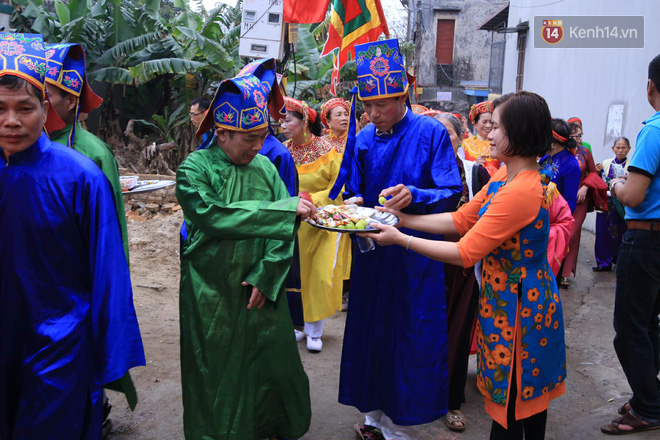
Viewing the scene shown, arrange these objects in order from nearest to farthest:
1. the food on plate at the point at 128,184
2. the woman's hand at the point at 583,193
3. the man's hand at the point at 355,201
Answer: the man's hand at the point at 355,201 → the food on plate at the point at 128,184 → the woman's hand at the point at 583,193

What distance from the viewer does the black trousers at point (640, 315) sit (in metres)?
3.52

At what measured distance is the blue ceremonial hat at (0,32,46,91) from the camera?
2.14 metres

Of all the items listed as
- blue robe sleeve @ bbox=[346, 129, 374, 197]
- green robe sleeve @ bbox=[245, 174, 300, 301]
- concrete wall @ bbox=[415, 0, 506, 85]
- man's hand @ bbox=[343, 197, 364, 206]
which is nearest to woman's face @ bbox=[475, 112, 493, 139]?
blue robe sleeve @ bbox=[346, 129, 374, 197]

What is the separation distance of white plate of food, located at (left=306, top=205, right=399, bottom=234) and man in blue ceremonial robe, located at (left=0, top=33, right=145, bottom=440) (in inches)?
41.9

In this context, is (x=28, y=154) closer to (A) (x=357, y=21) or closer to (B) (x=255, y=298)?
(B) (x=255, y=298)

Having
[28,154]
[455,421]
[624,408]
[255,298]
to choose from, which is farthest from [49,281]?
[624,408]

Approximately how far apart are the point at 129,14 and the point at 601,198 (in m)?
11.4

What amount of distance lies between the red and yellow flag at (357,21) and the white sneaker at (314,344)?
284cm

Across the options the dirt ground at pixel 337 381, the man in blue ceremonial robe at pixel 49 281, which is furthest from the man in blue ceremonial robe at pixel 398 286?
the man in blue ceremonial robe at pixel 49 281

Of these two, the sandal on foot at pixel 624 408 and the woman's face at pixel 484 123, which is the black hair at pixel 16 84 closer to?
the sandal on foot at pixel 624 408

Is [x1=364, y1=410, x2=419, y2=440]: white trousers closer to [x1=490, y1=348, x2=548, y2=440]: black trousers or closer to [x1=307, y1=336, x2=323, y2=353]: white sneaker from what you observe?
[x1=490, y1=348, x2=548, y2=440]: black trousers

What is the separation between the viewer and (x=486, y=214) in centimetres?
259

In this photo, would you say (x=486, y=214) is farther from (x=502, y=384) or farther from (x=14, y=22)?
(x=14, y=22)

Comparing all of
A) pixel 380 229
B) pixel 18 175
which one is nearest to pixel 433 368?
pixel 380 229
